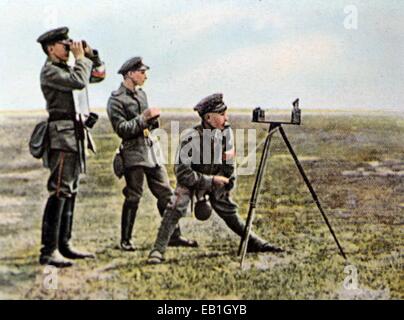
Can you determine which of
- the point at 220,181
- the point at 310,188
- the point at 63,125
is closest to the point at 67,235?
the point at 63,125

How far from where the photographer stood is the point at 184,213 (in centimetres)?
1011

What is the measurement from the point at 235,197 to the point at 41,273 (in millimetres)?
1953

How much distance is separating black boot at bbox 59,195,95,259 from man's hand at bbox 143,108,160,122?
1.01m

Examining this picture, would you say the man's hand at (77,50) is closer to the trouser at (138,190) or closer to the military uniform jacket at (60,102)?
the military uniform jacket at (60,102)

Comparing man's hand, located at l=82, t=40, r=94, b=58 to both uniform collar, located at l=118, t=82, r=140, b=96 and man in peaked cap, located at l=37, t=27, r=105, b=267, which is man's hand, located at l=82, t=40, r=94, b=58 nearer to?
man in peaked cap, located at l=37, t=27, r=105, b=267

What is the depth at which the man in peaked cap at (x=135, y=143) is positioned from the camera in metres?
10.0

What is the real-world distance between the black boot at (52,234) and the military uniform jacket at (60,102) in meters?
0.53

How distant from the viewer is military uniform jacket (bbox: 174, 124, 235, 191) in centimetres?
1007

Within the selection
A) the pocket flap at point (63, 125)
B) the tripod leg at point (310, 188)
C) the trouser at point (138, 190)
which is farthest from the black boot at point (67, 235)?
the tripod leg at point (310, 188)

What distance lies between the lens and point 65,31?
998 cm

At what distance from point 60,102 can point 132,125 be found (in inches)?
27.4

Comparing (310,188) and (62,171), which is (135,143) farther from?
(310,188)

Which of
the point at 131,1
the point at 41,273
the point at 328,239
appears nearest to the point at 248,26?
the point at 131,1

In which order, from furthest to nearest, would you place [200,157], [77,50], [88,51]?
[200,157], [88,51], [77,50]
